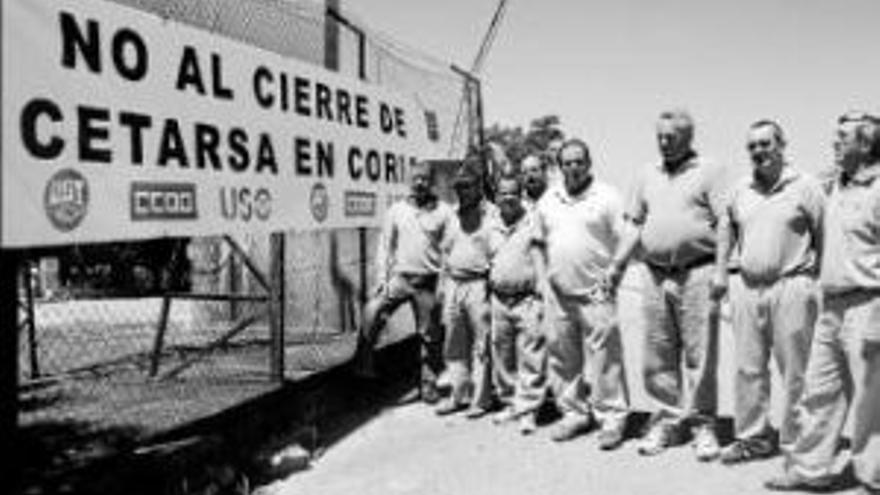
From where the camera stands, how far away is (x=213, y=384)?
8.12 m

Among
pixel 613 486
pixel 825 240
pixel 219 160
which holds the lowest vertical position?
pixel 613 486

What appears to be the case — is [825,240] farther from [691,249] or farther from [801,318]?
[691,249]

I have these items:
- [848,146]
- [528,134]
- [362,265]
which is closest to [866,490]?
[848,146]

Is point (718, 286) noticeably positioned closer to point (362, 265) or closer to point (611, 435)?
point (611, 435)

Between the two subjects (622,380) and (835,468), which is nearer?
(835,468)

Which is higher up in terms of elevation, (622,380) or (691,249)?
(691,249)

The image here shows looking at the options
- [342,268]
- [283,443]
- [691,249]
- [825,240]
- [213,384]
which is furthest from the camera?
[342,268]

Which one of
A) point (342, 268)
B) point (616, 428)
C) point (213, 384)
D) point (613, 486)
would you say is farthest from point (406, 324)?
point (613, 486)

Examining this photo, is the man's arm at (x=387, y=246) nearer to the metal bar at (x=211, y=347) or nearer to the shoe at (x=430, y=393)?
the shoe at (x=430, y=393)

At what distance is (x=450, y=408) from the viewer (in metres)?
8.73

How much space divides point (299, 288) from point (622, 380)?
4.53m

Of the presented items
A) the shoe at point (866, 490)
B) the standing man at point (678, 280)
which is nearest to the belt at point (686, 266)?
the standing man at point (678, 280)

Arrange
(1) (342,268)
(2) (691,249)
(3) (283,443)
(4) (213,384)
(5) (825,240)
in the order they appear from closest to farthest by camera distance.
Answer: (5) (825,240) < (2) (691,249) < (3) (283,443) < (4) (213,384) < (1) (342,268)

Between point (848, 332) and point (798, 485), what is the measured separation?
3.02 feet
